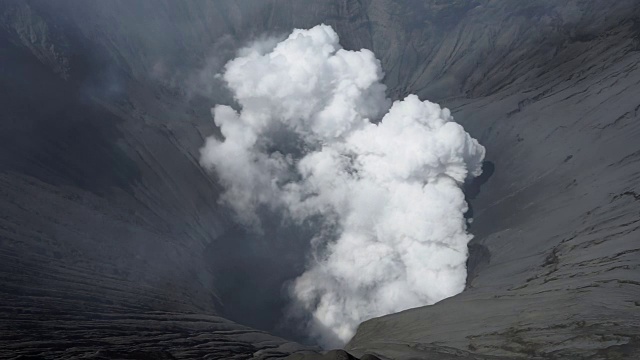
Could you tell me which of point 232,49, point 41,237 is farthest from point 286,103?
point 41,237

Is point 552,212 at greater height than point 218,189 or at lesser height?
lesser

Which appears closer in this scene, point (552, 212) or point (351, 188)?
point (552, 212)

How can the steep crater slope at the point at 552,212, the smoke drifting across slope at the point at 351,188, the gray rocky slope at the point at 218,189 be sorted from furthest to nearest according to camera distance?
the smoke drifting across slope at the point at 351,188, the gray rocky slope at the point at 218,189, the steep crater slope at the point at 552,212

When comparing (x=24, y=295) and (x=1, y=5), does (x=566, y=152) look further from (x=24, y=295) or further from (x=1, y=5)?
(x=1, y=5)

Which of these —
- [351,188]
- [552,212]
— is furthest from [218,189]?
[552,212]

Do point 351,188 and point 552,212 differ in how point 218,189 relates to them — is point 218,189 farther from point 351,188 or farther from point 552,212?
point 552,212
